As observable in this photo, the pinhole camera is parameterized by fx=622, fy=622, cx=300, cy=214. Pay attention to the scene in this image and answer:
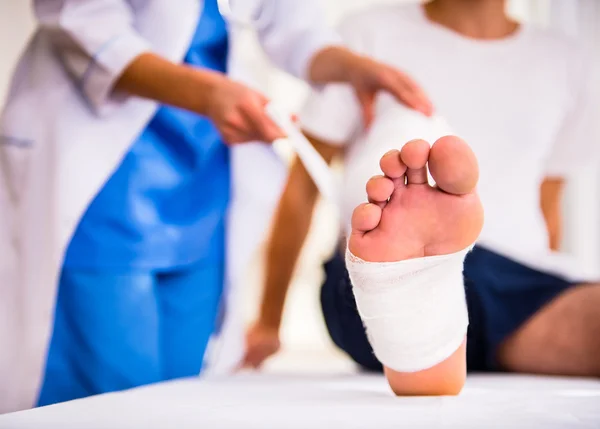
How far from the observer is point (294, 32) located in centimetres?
68

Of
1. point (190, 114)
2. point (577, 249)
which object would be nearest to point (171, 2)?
point (190, 114)

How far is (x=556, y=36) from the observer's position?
0.78m

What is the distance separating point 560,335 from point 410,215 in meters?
0.31

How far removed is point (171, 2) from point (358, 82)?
0.66 ft

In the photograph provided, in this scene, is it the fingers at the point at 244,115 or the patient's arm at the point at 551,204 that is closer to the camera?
the fingers at the point at 244,115

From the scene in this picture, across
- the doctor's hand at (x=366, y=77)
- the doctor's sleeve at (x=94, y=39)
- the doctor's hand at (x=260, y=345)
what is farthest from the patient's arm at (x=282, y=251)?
the doctor's sleeve at (x=94, y=39)

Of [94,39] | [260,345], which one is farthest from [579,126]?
[94,39]

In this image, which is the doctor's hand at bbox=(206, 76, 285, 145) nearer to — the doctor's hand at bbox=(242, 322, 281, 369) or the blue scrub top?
the blue scrub top

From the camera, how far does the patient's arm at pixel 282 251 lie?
715 mm

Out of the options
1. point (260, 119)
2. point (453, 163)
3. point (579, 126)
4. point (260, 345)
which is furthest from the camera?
point (579, 126)

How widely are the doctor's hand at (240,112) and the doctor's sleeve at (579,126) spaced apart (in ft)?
1.58

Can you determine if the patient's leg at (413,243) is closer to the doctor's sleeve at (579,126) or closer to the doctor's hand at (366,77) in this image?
the doctor's hand at (366,77)

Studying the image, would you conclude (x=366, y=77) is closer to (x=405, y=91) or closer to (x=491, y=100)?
(x=405, y=91)

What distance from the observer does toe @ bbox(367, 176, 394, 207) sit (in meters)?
0.40
